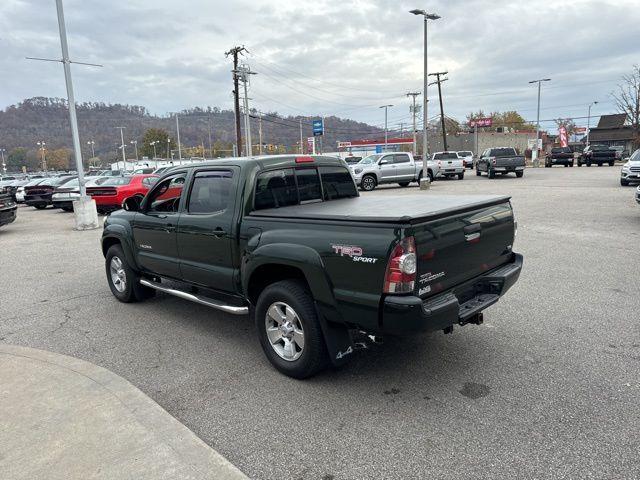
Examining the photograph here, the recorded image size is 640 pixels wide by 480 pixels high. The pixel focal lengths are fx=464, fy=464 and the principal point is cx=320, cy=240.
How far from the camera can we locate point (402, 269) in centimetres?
316

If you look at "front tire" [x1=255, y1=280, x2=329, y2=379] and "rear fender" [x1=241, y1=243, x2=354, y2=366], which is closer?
"rear fender" [x1=241, y1=243, x2=354, y2=366]

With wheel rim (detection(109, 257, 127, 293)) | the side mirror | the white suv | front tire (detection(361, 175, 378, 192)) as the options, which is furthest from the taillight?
front tire (detection(361, 175, 378, 192))

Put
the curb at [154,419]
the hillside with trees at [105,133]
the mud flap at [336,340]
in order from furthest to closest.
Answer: the hillside with trees at [105,133]
the mud flap at [336,340]
the curb at [154,419]

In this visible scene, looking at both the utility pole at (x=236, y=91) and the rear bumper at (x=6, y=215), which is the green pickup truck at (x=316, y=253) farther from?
the utility pole at (x=236, y=91)

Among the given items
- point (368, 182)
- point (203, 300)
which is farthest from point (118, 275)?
point (368, 182)

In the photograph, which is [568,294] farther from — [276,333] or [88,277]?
[88,277]

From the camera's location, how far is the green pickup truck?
326cm

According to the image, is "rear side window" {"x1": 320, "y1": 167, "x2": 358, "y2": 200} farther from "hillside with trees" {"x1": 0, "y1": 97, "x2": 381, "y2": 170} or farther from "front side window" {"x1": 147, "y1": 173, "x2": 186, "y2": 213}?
"hillside with trees" {"x1": 0, "y1": 97, "x2": 381, "y2": 170}

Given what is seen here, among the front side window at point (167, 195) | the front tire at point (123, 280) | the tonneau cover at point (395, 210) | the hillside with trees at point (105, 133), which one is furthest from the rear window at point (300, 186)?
the hillside with trees at point (105, 133)

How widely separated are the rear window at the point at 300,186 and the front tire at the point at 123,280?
2631mm

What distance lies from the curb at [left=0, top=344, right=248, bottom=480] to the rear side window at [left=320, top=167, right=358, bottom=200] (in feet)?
9.07

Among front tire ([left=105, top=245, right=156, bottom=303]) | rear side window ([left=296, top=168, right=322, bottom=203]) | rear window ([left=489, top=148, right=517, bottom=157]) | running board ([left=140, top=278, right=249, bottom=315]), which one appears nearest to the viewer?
running board ([left=140, top=278, right=249, bottom=315])

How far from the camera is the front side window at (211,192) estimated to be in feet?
15.1

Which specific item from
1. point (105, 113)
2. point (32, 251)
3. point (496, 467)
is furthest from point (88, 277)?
point (105, 113)
